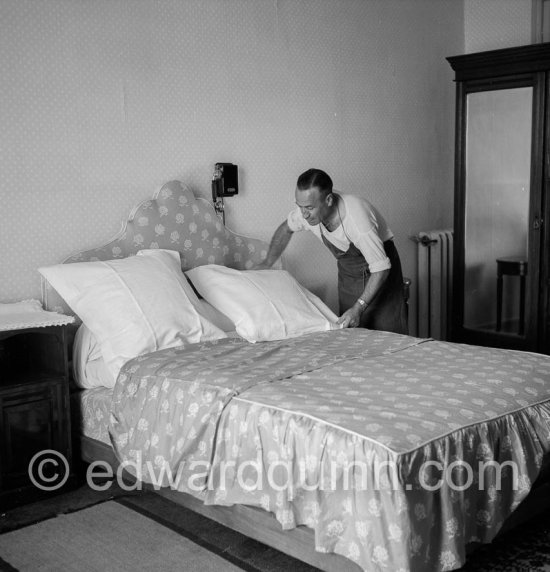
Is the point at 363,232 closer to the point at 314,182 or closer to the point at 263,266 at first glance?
the point at 314,182

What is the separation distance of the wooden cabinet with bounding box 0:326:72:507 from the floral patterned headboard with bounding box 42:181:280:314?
0.37m

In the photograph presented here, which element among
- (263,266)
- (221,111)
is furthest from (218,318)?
(221,111)

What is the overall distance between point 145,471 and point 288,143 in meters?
2.32

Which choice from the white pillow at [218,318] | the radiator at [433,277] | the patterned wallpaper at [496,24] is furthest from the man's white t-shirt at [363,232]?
the patterned wallpaper at [496,24]

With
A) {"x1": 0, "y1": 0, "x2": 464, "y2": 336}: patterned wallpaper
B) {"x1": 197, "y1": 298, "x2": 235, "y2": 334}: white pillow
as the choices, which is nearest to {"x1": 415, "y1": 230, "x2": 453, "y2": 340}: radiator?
{"x1": 0, "y1": 0, "x2": 464, "y2": 336}: patterned wallpaper

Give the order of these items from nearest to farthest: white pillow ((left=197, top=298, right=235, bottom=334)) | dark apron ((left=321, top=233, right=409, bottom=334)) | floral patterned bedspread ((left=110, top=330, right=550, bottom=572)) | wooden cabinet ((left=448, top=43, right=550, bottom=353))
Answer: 1. floral patterned bedspread ((left=110, top=330, right=550, bottom=572))
2. white pillow ((left=197, top=298, right=235, bottom=334))
3. dark apron ((left=321, top=233, right=409, bottom=334))
4. wooden cabinet ((left=448, top=43, right=550, bottom=353))

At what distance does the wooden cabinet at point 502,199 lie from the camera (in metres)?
4.61

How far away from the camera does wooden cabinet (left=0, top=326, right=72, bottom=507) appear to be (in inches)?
119

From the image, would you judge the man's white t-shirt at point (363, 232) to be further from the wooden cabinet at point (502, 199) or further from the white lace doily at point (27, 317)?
the white lace doily at point (27, 317)

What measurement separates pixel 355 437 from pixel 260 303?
1.52 m

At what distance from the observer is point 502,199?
191 inches

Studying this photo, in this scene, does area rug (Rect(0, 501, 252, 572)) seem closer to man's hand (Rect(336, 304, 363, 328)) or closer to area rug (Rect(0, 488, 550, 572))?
area rug (Rect(0, 488, 550, 572))

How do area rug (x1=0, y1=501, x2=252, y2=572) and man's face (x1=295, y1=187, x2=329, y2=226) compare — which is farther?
man's face (x1=295, y1=187, x2=329, y2=226)

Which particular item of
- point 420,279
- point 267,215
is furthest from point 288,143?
point 420,279
